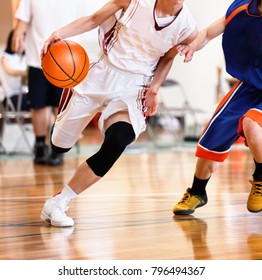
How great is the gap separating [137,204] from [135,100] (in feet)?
3.10

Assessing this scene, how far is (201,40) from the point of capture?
380 centimetres

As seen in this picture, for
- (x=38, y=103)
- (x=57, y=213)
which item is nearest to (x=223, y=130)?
(x=57, y=213)

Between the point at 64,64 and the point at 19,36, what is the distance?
3.02m

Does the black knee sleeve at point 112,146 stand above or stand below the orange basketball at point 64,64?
below

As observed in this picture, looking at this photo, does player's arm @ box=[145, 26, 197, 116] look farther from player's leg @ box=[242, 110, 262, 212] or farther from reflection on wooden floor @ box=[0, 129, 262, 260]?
reflection on wooden floor @ box=[0, 129, 262, 260]

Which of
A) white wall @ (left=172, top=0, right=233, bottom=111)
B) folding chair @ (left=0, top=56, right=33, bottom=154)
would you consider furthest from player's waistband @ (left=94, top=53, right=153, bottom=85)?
white wall @ (left=172, top=0, right=233, bottom=111)

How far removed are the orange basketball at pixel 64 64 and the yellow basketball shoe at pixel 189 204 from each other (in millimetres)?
931

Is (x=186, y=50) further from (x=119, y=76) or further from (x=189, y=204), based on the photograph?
(x=189, y=204)

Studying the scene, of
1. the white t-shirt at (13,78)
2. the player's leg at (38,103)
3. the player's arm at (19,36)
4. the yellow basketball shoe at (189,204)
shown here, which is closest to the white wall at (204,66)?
the white t-shirt at (13,78)

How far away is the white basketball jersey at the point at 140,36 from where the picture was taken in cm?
361

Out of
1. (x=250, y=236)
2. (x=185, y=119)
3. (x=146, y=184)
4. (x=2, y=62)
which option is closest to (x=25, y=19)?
(x=2, y=62)

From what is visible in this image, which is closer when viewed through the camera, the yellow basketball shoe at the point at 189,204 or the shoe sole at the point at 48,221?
the shoe sole at the point at 48,221

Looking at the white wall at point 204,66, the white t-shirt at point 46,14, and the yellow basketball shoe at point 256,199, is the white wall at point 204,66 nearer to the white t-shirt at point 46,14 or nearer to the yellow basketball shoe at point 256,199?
the white t-shirt at point 46,14

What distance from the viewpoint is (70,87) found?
11.9 feet
